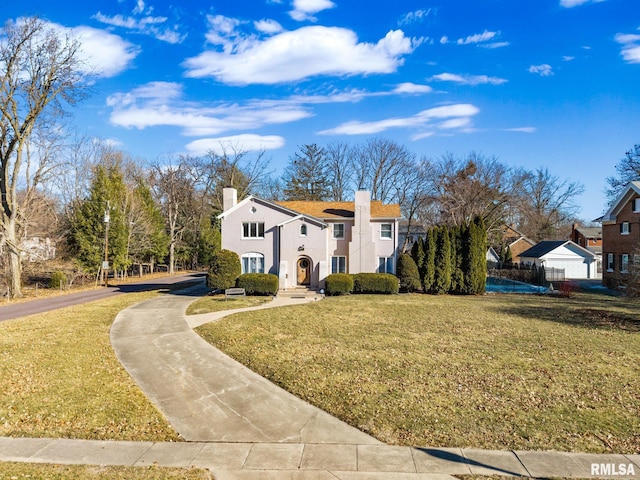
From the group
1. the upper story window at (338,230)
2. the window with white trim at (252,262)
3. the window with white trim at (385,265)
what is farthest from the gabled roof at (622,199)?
the window with white trim at (252,262)

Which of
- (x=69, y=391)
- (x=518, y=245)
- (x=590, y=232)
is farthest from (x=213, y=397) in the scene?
→ (x=590, y=232)

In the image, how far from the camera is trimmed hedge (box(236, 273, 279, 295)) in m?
24.1

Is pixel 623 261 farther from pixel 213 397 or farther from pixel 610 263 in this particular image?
pixel 213 397

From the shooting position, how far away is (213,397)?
853 centimetres

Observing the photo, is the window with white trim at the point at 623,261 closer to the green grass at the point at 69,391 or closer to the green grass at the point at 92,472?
the green grass at the point at 69,391

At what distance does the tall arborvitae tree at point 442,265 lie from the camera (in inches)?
1081

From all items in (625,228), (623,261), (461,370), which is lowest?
(461,370)

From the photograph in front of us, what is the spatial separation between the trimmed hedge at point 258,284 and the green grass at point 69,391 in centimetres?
1031

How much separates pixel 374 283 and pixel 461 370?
1600cm

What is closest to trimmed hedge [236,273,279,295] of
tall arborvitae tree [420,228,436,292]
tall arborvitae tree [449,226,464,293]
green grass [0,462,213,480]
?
tall arborvitae tree [420,228,436,292]

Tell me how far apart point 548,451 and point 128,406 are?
8.12 metres

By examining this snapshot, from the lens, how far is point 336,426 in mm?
7117

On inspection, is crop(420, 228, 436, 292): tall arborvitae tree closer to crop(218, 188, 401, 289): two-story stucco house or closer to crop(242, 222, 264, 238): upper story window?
crop(218, 188, 401, 289): two-story stucco house

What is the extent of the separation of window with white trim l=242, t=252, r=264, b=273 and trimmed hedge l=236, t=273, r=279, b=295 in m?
2.85
